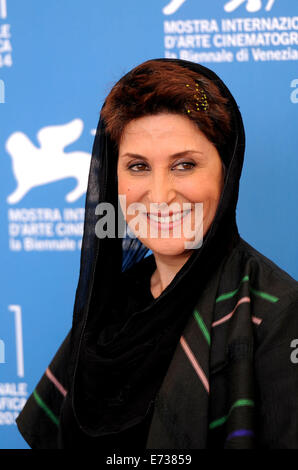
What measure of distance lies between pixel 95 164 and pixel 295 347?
0.53m

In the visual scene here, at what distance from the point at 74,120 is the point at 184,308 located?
35.5 inches

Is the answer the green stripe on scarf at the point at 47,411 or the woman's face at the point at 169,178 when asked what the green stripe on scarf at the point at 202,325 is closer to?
the woman's face at the point at 169,178

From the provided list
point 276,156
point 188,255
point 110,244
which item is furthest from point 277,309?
point 276,156

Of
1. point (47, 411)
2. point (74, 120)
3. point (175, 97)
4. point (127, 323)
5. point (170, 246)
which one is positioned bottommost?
point (47, 411)

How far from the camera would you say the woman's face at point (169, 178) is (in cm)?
91

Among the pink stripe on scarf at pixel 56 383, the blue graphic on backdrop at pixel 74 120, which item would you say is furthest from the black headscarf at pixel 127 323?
the blue graphic on backdrop at pixel 74 120

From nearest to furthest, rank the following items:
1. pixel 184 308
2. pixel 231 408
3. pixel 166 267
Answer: pixel 231 408, pixel 184 308, pixel 166 267

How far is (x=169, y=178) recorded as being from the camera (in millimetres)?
919

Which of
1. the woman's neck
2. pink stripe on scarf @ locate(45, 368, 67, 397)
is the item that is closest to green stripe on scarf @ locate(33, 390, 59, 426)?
pink stripe on scarf @ locate(45, 368, 67, 397)

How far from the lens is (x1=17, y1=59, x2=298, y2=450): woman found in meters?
0.83

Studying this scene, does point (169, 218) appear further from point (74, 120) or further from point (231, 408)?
point (74, 120)

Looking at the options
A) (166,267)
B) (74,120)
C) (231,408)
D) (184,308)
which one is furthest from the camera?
(74,120)

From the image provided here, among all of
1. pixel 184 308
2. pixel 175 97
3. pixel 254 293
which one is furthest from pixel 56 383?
pixel 175 97

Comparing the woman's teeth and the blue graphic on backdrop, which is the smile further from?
the blue graphic on backdrop
